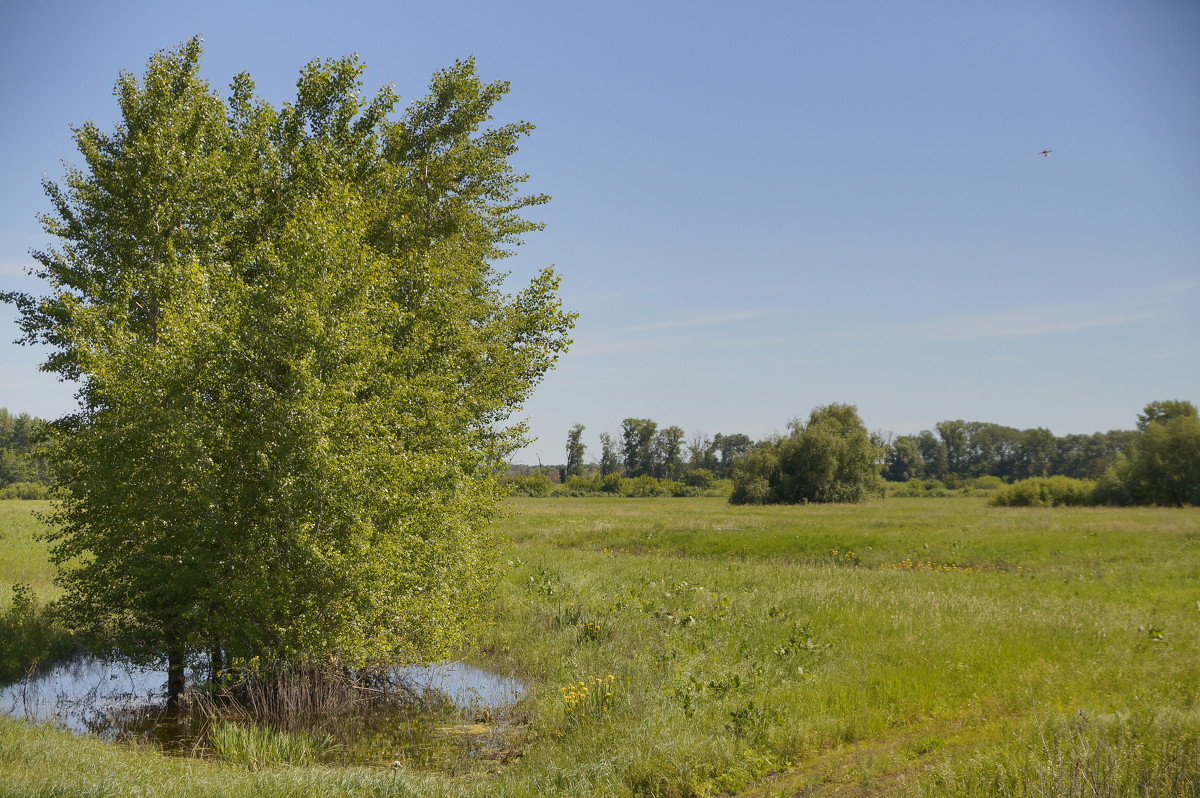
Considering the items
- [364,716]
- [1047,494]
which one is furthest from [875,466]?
[364,716]

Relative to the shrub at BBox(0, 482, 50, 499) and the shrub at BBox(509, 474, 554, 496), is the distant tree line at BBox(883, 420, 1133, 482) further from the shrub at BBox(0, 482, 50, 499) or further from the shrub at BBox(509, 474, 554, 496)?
the shrub at BBox(0, 482, 50, 499)

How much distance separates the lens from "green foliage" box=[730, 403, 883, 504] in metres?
→ 72.2

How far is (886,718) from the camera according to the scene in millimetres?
11094

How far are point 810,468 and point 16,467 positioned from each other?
395ft

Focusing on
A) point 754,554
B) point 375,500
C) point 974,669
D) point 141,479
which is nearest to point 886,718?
point 974,669

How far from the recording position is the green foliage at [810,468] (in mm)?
72188

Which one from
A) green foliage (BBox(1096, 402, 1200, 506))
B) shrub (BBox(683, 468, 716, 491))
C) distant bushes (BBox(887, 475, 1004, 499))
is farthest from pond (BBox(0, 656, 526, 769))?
shrub (BBox(683, 468, 716, 491))

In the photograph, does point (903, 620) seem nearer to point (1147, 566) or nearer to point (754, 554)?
point (1147, 566)

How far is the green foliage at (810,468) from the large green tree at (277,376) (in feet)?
188

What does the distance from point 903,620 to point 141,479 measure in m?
17.4

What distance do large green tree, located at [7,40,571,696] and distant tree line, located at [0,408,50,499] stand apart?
81.0m

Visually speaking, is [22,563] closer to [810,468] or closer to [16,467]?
[810,468]

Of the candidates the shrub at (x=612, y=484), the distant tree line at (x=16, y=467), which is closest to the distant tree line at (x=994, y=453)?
the shrub at (x=612, y=484)

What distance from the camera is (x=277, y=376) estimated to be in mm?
13766
